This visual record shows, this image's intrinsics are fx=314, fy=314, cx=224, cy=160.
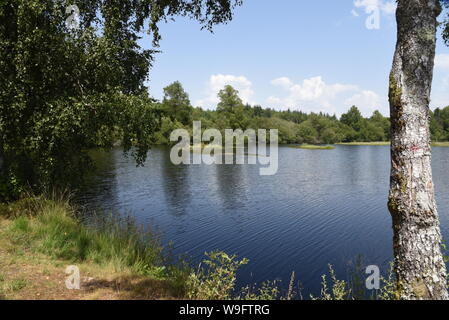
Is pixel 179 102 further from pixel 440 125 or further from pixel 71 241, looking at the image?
pixel 440 125

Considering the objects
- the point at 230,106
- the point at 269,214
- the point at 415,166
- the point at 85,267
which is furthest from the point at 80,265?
the point at 230,106

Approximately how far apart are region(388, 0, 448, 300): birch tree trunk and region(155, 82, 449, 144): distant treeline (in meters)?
73.9

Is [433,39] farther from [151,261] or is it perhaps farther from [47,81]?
[47,81]

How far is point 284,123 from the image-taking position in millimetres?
132750

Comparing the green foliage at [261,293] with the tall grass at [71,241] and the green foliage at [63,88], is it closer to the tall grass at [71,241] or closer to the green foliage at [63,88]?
the tall grass at [71,241]

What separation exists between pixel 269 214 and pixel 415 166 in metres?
18.1

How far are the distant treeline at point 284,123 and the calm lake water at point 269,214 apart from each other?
1844 inches

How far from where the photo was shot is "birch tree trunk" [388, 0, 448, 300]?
5.00m

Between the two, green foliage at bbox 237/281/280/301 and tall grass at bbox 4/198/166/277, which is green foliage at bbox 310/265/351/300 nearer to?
green foliage at bbox 237/281/280/301

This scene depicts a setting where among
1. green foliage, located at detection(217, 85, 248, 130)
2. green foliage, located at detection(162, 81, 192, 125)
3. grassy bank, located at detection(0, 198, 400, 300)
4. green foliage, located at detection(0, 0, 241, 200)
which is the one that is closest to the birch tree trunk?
grassy bank, located at detection(0, 198, 400, 300)

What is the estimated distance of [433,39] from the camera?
199 inches

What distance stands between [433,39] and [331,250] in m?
13.0

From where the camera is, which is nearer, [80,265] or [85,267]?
[85,267]
